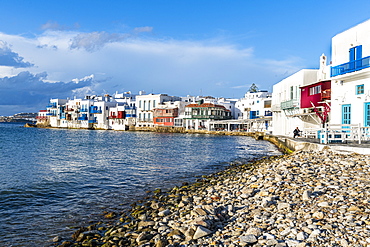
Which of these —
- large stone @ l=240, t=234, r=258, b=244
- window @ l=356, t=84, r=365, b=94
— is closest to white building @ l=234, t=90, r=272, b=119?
window @ l=356, t=84, r=365, b=94

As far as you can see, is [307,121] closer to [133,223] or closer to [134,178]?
[134,178]

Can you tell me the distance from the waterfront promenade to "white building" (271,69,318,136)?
72.1 feet

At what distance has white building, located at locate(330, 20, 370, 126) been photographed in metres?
20.3

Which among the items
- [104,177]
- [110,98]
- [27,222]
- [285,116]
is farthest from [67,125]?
[27,222]

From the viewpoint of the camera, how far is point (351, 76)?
21.2 meters

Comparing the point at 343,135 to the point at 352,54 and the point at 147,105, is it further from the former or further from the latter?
the point at 147,105

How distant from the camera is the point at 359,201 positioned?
7.80 metres

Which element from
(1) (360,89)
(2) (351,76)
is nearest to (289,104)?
(2) (351,76)

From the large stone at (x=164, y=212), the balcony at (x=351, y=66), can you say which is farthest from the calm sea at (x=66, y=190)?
the balcony at (x=351, y=66)

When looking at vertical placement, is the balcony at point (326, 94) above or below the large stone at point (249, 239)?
above

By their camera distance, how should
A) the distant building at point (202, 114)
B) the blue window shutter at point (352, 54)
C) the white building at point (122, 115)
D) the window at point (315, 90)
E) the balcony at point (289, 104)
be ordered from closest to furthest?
the blue window shutter at point (352, 54), the window at point (315, 90), the balcony at point (289, 104), the distant building at point (202, 114), the white building at point (122, 115)

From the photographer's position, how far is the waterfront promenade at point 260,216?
A: 20.7 ft

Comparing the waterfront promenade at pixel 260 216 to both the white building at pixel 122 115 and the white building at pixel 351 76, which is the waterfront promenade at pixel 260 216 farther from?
the white building at pixel 122 115

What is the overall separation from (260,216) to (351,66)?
57.2 feet
